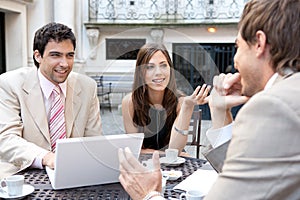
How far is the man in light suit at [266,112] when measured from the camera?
2.08 ft

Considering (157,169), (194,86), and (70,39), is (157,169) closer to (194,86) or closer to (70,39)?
(194,86)

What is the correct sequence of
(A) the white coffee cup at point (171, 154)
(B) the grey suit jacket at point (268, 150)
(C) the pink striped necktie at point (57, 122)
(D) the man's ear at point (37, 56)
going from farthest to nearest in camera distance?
(D) the man's ear at point (37, 56)
(C) the pink striped necktie at point (57, 122)
(A) the white coffee cup at point (171, 154)
(B) the grey suit jacket at point (268, 150)

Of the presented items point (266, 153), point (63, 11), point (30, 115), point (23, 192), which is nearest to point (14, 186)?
point (23, 192)

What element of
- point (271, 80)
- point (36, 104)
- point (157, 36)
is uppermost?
point (157, 36)

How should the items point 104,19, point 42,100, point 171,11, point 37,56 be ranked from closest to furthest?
1. point 42,100
2. point 37,56
3. point 171,11
4. point 104,19

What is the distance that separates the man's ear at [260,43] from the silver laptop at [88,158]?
21.7 inches

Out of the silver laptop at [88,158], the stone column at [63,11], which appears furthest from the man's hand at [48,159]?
the stone column at [63,11]

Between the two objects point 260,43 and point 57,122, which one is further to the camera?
point 57,122

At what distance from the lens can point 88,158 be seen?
48.4 inches

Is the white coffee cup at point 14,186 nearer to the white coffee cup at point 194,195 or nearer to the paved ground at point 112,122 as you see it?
the paved ground at point 112,122

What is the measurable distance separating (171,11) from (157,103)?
19.0ft

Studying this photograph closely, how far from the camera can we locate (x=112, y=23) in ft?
24.1

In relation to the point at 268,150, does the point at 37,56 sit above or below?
above

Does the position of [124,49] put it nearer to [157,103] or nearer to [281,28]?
[157,103]
